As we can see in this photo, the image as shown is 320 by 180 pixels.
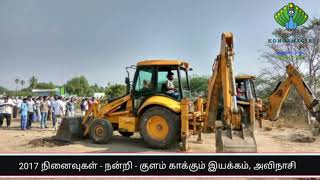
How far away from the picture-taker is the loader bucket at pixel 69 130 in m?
12.3

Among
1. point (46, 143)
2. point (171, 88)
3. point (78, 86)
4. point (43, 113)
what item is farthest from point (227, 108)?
point (78, 86)

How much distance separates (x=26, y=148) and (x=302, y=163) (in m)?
8.05

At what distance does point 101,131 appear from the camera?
11977 millimetres

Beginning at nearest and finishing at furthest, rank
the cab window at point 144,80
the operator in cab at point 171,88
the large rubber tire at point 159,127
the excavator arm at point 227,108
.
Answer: the excavator arm at point 227,108
the large rubber tire at point 159,127
the operator in cab at point 171,88
the cab window at point 144,80

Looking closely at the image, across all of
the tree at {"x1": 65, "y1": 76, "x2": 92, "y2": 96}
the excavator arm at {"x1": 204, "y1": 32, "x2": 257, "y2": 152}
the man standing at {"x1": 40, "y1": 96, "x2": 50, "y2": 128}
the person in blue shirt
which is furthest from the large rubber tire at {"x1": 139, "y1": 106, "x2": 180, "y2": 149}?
the tree at {"x1": 65, "y1": 76, "x2": 92, "y2": 96}

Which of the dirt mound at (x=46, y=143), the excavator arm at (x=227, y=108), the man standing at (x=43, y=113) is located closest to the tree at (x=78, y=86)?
the man standing at (x=43, y=113)

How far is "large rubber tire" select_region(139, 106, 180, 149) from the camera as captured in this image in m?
10.8

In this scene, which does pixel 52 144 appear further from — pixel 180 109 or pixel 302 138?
Answer: pixel 302 138

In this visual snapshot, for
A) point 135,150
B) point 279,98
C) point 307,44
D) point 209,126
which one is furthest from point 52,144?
point 307,44

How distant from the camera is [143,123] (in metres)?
11.2

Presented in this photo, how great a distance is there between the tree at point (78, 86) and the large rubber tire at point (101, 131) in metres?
72.8

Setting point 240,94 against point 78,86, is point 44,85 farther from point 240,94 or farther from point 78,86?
point 240,94

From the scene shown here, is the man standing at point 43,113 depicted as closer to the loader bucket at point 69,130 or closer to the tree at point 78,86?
the loader bucket at point 69,130

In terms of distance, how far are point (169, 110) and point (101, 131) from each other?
99.1 inches
